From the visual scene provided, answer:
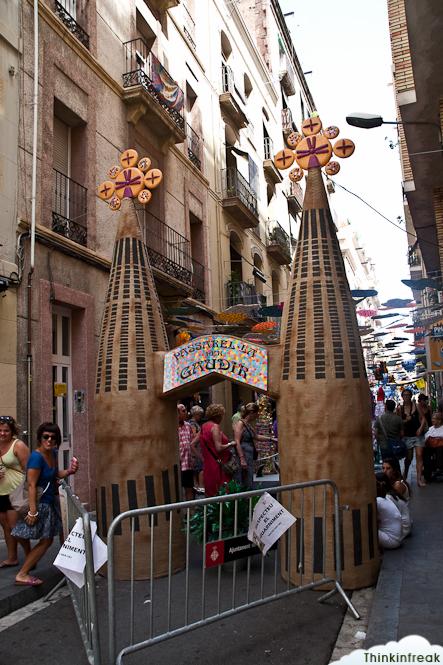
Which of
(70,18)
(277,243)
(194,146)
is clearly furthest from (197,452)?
(277,243)

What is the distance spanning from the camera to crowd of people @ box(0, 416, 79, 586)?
5496 millimetres

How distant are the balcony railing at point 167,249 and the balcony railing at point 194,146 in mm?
2909

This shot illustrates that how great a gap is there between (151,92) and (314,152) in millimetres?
8340

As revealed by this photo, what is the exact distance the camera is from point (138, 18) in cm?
1411

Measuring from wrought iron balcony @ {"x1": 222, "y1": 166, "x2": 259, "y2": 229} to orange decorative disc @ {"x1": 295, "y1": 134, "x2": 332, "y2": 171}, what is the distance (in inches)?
498

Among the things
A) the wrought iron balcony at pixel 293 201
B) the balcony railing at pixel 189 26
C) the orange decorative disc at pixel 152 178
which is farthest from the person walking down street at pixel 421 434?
the wrought iron balcony at pixel 293 201

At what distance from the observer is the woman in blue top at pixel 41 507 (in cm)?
547

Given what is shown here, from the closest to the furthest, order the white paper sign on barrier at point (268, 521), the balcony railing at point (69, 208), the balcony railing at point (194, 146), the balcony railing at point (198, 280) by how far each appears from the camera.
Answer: the white paper sign on barrier at point (268, 521) < the balcony railing at point (69, 208) < the balcony railing at point (198, 280) < the balcony railing at point (194, 146)

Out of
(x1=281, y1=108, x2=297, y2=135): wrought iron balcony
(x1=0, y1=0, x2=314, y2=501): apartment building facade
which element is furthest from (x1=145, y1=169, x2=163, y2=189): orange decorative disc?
(x1=281, y1=108, x2=297, y2=135): wrought iron balcony

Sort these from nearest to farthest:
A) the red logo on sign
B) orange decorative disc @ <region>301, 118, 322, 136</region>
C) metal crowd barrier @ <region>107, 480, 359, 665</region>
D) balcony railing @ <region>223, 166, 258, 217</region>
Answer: the red logo on sign → metal crowd barrier @ <region>107, 480, 359, 665</region> → orange decorative disc @ <region>301, 118, 322, 136</region> → balcony railing @ <region>223, 166, 258, 217</region>

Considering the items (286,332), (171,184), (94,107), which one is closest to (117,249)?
(286,332)

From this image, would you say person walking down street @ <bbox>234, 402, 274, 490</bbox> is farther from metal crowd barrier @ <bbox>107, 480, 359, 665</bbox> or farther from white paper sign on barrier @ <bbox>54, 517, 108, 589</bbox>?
white paper sign on barrier @ <bbox>54, 517, 108, 589</bbox>

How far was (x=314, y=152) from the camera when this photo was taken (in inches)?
246

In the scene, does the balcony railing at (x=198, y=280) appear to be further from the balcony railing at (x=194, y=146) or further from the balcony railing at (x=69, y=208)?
the balcony railing at (x=69, y=208)
